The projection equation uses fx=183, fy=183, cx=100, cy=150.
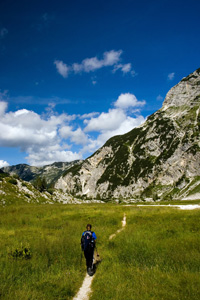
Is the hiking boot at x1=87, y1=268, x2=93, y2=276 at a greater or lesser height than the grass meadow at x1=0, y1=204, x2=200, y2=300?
lesser

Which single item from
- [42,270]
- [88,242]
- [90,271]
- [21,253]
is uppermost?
[88,242]

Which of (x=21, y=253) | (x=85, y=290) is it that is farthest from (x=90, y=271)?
(x=21, y=253)

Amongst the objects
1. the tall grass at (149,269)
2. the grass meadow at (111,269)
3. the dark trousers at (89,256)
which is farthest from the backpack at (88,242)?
the tall grass at (149,269)

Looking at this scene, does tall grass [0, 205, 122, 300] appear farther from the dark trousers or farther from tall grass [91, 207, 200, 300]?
tall grass [91, 207, 200, 300]

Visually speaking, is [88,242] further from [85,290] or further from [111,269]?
[85,290]

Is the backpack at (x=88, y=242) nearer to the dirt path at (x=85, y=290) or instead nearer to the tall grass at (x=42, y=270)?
the tall grass at (x=42, y=270)

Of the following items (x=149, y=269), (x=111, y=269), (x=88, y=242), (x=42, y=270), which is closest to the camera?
(x=149, y=269)

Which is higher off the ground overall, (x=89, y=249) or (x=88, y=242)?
(x=88, y=242)

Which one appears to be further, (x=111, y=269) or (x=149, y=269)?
(x=111, y=269)

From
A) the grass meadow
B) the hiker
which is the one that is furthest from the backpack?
the grass meadow

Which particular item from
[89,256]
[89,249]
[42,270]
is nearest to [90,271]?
[89,256]

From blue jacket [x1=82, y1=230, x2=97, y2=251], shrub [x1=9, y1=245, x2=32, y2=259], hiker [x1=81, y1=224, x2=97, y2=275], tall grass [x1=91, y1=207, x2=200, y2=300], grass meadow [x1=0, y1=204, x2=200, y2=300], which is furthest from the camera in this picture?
shrub [x1=9, y1=245, x2=32, y2=259]

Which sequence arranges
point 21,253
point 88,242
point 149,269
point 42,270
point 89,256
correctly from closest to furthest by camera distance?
1. point 149,269
2. point 42,270
3. point 89,256
4. point 88,242
5. point 21,253

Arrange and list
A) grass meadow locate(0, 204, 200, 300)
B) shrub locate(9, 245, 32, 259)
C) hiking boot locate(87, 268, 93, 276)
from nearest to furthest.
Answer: grass meadow locate(0, 204, 200, 300)
hiking boot locate(87, 268, 93, 276)
shrub locate(9, 245, 32, 259)
